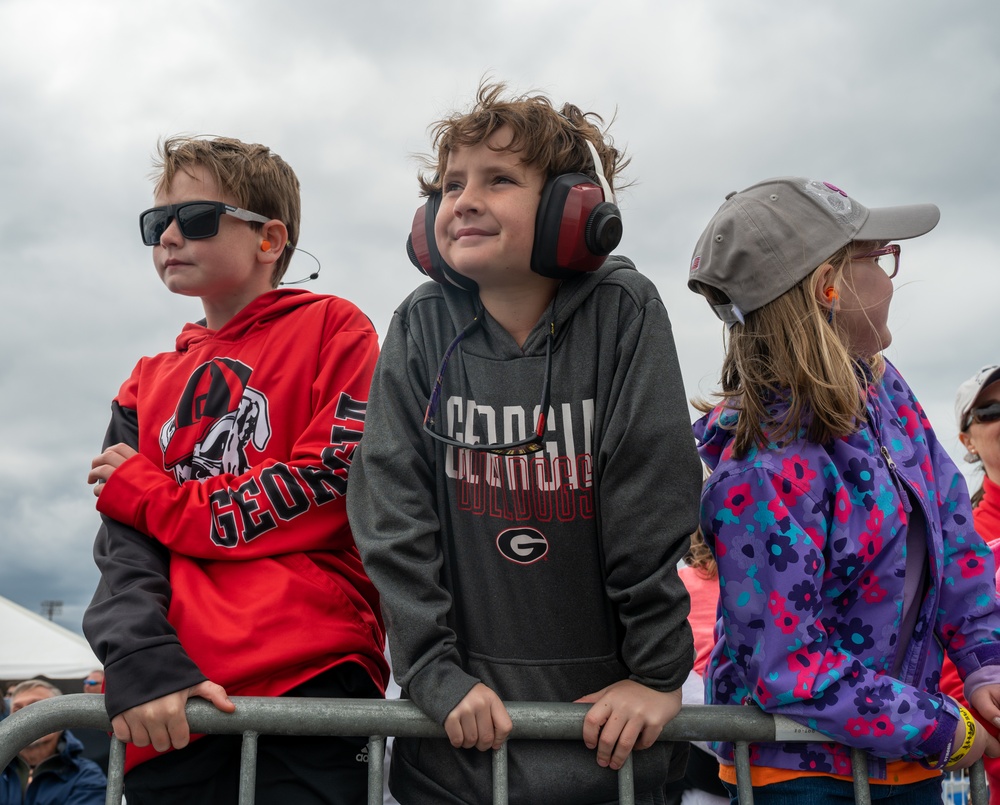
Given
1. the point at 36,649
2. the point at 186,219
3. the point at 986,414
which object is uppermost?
the point at 186,219

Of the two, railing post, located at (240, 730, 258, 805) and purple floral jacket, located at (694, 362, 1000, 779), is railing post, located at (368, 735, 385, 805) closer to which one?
railing post, located at (240, 730, 258, 805)

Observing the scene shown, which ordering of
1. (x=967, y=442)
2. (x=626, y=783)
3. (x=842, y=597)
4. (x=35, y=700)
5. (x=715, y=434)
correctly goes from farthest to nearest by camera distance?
(x=35, y=700) → (x=967, y=442) → (x=715, y=434) → (x=842, y=597) → (x=626, y=783)

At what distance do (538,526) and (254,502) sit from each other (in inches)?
26.6

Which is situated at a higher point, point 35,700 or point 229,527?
point 229,527

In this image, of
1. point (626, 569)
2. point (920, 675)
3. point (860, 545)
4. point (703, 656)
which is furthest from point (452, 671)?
point (703, 656)

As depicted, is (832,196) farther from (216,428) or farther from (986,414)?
(986,414)

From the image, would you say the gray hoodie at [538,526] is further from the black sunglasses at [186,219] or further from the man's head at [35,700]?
the man's head at [35,700]

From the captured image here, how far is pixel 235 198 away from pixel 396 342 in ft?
2.60

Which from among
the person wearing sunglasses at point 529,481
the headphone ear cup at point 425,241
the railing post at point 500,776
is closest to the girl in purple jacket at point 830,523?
the person wearing sunglasses at point 529,481

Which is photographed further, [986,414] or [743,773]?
[986,414]

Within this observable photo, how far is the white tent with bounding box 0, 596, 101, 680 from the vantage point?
11.5m

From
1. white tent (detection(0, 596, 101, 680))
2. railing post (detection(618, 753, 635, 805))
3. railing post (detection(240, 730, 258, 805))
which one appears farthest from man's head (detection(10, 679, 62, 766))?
railing post (detection(618, 753, 635, 805))

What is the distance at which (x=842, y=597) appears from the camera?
2154 mm

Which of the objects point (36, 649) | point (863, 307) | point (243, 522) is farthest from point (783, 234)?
point (36, 649)
